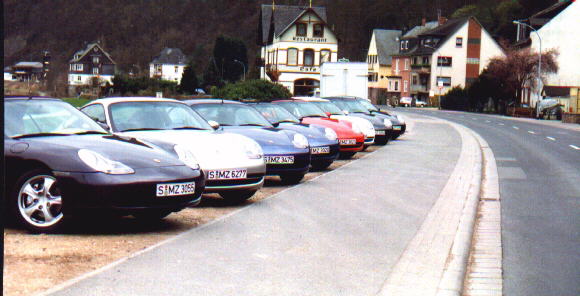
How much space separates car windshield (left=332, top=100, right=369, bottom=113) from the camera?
25.6 meters

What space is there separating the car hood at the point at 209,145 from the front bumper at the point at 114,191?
182 cm

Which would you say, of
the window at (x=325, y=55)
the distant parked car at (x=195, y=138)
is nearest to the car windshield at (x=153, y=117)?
the distant parked car at (x=195, y=138)

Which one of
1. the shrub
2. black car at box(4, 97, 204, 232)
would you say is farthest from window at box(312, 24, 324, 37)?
black car at box(4, 97, 204, 232)

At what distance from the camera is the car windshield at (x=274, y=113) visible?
51.2 feet

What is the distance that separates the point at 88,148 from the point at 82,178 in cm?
42

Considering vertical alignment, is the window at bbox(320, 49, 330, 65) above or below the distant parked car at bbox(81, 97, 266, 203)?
above

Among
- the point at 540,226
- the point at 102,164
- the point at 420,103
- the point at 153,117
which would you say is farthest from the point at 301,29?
the point at 102,164

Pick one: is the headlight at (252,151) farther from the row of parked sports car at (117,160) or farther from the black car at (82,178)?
the black car at (82,178)

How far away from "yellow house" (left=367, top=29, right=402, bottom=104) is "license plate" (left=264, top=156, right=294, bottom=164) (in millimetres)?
110325

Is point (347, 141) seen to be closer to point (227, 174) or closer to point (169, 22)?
point (227, 174)

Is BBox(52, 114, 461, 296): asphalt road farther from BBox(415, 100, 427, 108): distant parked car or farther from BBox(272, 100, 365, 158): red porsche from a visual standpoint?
A: BBox(415, 100, 427, 108): distant parked car

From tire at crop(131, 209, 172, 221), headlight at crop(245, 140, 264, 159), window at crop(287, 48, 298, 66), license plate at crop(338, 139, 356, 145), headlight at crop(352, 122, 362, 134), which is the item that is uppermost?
window at crop(287, 48, 298, 66)

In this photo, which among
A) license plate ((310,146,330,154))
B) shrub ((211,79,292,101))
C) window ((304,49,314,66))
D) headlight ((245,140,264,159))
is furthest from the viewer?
window ((304,49,314,66))

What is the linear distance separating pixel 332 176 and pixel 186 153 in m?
5.66
